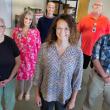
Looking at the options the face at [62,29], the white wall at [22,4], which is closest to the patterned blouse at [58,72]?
the face at [62,29]

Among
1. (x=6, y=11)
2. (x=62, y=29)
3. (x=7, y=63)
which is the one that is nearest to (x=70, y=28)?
(x=62, y=29)

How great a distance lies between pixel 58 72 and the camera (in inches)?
69.9

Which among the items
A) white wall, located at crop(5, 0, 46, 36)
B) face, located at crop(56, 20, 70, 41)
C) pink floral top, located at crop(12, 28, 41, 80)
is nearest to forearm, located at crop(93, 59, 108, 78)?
face, located at crop(56, 20, 70, 41)

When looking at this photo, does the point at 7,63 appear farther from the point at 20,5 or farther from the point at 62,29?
the point at 20,5

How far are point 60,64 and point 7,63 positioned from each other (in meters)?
0.66

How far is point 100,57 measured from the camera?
2.27 metres

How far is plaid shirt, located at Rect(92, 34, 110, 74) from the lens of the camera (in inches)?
86.5

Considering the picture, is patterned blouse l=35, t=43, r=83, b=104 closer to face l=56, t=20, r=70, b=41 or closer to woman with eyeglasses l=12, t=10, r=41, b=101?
face l=56, t=20, r=70, b=41

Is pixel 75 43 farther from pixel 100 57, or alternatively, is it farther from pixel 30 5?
pixel 30 5

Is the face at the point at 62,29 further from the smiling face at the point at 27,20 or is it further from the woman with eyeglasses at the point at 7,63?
the smiling face at the point at 27,20

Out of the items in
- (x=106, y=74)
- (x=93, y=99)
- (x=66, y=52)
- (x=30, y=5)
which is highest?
(x=30, y=5)

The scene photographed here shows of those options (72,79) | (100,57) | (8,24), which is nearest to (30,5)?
(8,24)

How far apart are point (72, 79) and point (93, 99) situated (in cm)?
75

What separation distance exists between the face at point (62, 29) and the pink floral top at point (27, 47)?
4.13 ft
